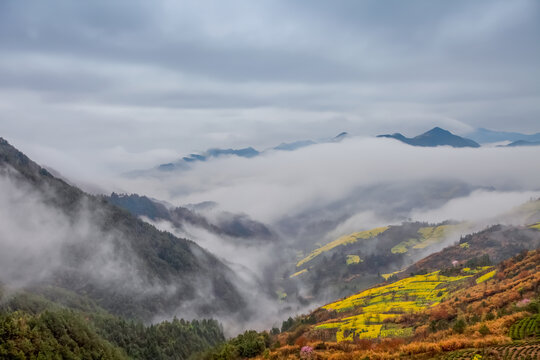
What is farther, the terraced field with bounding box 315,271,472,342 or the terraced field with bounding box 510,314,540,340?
the terraced field with bounding box 315,271,472,342

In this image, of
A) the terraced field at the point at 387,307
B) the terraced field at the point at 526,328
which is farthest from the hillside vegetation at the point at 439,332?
the terraced field at the point at 387,307

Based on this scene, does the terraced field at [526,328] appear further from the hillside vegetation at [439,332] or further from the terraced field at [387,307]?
the terraced field at [387,307]

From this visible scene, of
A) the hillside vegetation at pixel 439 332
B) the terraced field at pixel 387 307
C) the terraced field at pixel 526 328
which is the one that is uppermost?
the terraced field at pixel 526 328

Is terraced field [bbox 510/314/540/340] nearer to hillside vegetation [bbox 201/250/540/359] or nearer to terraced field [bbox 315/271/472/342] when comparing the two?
hillside vegetation [bbox 201/250/540/359]

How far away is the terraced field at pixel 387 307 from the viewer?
89.8 metres

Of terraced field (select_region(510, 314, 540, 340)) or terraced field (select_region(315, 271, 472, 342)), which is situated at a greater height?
terraced field (select_region(510, 314, 540, 340))

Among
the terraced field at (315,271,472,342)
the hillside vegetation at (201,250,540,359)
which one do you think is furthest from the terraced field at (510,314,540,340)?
the terraced field at (315,271,472,342)

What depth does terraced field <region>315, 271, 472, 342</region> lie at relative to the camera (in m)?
89.8

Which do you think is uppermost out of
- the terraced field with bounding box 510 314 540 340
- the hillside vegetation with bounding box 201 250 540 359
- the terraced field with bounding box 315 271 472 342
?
Result: the terraced field with bounding box 510 314 540 340

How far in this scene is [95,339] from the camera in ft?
406

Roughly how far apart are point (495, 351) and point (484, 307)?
29409 mm

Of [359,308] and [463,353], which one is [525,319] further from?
[359,308]

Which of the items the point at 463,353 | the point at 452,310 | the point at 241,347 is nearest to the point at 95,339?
the point at 241,347

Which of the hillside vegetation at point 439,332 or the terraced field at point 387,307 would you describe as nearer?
the hillside vegetation at point 439,332
